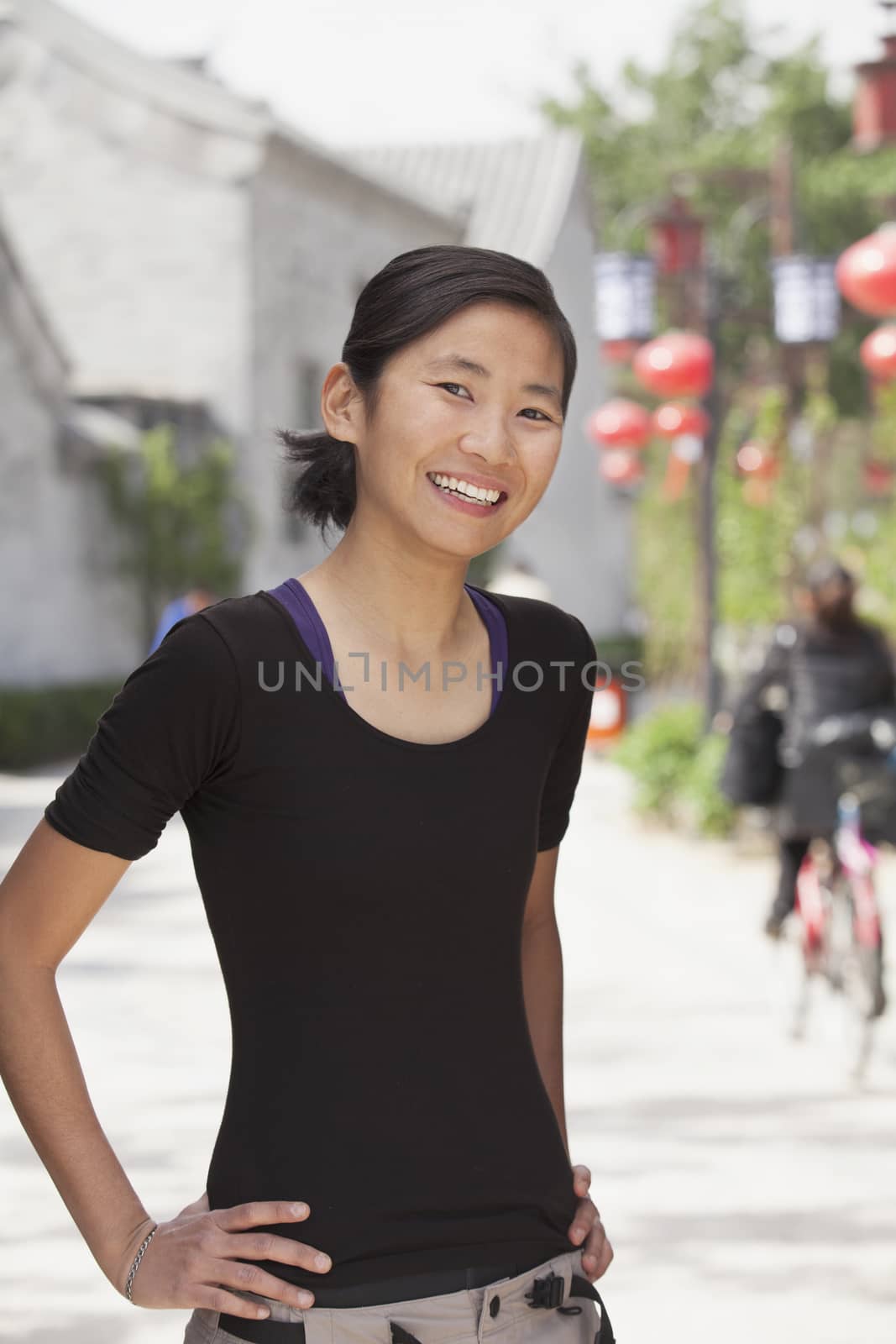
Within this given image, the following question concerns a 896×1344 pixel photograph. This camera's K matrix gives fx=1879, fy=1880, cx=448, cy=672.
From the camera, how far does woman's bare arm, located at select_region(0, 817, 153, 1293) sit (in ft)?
5.77

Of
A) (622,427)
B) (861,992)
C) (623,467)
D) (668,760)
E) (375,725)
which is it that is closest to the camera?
(375,725)

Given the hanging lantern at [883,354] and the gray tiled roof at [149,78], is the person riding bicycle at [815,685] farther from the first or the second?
the gray tiled roof at [149,78]

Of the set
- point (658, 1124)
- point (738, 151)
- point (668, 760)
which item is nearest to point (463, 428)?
point (658, 1124)

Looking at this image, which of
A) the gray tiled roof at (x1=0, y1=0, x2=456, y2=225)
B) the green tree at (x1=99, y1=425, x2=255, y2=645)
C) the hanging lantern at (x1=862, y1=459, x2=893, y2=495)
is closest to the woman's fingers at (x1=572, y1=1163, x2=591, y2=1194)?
the green tree at (x1=99, y1=425, x2=255, y2=645)

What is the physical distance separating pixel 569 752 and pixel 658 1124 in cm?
426

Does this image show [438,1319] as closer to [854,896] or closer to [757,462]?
[854,896]

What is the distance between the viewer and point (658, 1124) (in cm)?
607

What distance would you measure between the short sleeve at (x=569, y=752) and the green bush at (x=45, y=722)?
15.1 m

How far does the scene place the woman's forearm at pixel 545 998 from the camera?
6.93 feet

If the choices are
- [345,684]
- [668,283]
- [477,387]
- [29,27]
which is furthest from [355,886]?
[29,27]

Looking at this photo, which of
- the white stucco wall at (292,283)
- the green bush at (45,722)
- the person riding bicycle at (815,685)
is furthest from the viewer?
the white stucco wall at (292,283)

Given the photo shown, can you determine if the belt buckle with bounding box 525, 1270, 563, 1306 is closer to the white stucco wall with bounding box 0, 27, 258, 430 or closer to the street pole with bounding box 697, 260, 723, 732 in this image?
the street pole with bounding box 697, 260, 723, 732

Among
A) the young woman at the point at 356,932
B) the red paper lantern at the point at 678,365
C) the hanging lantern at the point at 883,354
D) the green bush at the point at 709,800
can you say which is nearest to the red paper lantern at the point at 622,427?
the red paper lantern at the point at 678,365

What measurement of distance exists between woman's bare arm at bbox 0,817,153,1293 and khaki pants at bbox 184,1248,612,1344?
5.0 inches
